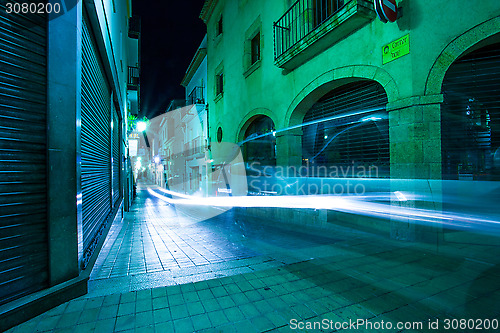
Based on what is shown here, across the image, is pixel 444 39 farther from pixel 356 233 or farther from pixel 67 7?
pixel 67 7

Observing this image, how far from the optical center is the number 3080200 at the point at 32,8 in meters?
2.68

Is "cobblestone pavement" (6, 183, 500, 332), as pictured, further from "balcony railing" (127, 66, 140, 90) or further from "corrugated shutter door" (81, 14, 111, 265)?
"balcony railing" (127, 66, 140, 90)

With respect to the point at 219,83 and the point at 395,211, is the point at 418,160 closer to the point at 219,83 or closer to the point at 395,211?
the point at 395,211

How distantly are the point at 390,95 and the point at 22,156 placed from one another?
7387 millimetres

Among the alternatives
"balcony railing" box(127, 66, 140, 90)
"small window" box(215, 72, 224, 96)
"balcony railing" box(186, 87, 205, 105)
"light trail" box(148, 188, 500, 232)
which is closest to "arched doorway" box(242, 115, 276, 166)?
"light trail" box(148, 188, 500, 232)

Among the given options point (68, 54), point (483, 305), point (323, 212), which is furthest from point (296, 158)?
point (68, 54)

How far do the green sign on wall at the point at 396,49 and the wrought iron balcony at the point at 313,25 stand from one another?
109 centimetres

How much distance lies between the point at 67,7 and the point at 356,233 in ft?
22.6

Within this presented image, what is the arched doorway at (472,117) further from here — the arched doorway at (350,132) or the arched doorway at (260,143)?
the arched doorway at (260,143)

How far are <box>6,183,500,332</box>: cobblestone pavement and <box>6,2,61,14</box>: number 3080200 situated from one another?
333 cm

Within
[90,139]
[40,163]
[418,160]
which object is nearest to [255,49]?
[418,160]

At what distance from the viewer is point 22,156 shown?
276cm

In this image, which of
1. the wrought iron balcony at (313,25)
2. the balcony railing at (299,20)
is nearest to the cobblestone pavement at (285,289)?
the wrought iron balcony at (313,25)

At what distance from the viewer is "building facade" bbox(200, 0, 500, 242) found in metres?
5.44
